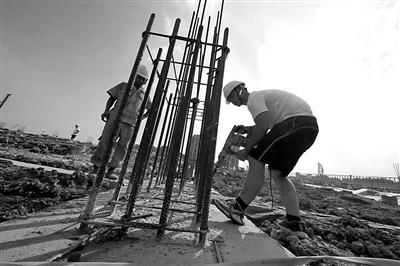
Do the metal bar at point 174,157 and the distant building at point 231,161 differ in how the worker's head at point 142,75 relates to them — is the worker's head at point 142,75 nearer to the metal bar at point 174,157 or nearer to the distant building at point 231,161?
the metal bar at point 174,157

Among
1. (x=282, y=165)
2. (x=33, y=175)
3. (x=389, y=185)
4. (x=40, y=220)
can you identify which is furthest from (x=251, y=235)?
(x=389, y=185)

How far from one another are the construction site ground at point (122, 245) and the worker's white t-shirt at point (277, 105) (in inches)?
44.7

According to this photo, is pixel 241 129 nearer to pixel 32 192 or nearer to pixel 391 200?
pixel 32 192

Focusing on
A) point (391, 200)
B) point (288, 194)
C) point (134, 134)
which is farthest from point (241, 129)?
point (391, 200)

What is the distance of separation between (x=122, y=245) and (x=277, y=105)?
6.00ft

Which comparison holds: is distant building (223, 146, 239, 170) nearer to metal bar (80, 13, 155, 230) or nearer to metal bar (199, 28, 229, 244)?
metal bar (199, 28, 229, 244)

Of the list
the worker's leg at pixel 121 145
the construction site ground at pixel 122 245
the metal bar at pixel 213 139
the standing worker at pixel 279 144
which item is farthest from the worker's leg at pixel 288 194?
the worker's leg at pixel 121 145

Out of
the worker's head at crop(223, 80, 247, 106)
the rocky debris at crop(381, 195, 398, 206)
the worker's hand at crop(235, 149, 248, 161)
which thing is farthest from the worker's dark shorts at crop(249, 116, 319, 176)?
the rocky debris at crop(381, 195, 398, 206)

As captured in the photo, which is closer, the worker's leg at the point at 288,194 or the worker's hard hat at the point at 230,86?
the worker's leg at the point at 288,194

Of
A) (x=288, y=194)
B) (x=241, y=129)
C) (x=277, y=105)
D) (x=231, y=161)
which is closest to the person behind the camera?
(x=288, y=194)

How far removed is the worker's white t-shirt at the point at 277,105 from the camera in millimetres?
1845

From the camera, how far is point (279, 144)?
1742mm

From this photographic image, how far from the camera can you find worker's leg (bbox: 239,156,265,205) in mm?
1819

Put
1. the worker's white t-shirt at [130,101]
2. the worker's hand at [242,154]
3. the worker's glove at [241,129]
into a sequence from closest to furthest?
the worker's hand at [242,154] < the worker's glove at [241,129] < the worker's white t-shirt at [130,101]
